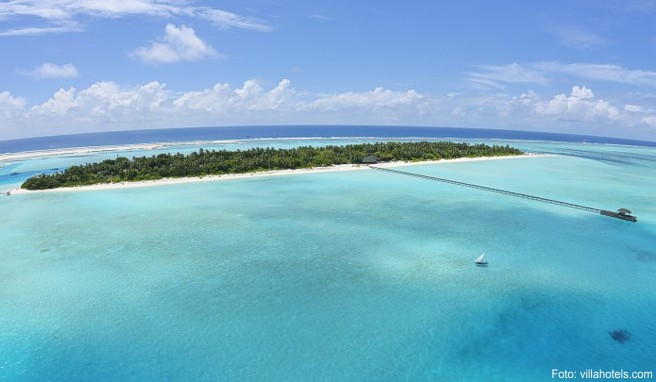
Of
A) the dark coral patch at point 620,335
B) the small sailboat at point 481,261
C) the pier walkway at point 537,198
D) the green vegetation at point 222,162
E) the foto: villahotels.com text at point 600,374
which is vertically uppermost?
the green vegetation at point 222,162

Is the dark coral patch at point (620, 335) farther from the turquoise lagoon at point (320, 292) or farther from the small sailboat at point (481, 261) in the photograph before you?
the small sailboat at point (481, 261)

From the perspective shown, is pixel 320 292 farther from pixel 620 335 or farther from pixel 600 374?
pixel 620 335

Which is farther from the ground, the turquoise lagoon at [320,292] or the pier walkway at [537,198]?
the pier walkway at [537,198]

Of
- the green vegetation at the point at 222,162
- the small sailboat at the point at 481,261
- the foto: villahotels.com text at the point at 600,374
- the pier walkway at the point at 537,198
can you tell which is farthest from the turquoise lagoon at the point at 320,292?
the green vegetation at the point at 222,162

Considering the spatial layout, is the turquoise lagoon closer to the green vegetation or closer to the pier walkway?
the pier walkway

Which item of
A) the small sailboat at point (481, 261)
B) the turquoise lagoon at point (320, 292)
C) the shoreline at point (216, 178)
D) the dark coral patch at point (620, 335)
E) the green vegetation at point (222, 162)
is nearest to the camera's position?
the turquoise lagoon at point (320, 292)

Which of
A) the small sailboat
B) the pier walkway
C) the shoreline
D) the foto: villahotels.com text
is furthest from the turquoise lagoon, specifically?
the shoreline
